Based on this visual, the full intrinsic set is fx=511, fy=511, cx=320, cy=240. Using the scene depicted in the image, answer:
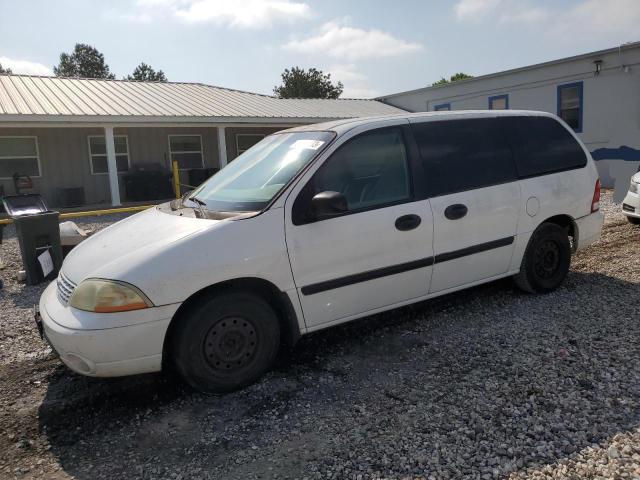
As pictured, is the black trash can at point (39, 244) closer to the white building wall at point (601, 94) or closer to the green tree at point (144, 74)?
the white building wall at point (601, 94)

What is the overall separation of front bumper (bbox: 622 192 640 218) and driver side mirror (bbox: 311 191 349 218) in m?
6.80

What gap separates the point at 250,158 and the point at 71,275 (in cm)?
175

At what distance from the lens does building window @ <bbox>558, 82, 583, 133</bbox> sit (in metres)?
16.8

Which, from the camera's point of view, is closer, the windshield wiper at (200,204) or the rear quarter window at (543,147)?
the windshield wiper at (200,204)

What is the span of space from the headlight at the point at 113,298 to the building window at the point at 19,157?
49.3 feet

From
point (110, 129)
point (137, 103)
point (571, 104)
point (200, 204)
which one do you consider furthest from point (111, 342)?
point (571, 104)

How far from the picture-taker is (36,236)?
624 centimetres

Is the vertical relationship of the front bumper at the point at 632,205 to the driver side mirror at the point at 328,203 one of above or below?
below

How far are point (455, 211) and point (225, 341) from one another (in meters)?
2.13

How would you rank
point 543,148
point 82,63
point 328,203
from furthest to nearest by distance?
point 82,63 < point 543,148 < point 328,203

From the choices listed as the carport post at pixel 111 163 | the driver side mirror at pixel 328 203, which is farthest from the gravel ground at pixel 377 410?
the carport post at pixel 111 163

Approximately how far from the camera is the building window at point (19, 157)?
15.5 metres

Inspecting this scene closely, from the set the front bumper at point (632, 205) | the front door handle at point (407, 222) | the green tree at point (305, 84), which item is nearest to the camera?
the front door handle at point (407, 222)

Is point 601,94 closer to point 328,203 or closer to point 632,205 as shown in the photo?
point 632,205
